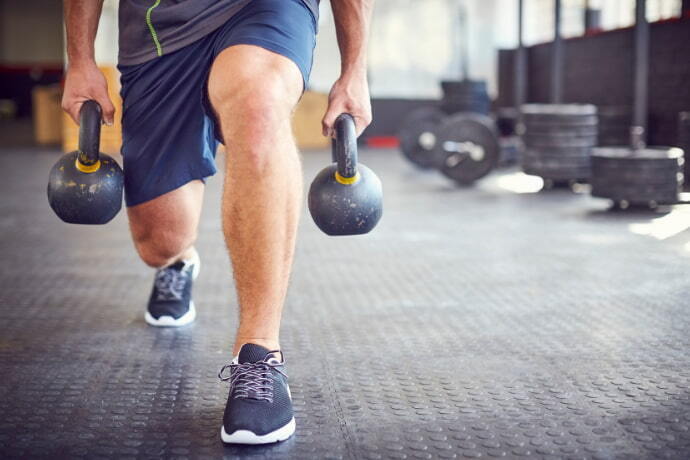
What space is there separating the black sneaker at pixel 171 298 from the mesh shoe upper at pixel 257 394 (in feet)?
1.97

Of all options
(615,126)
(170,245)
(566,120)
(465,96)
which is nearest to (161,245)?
(170,245)

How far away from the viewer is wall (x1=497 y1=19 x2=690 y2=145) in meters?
4.58

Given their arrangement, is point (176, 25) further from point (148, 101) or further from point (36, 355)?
point (36, 355)

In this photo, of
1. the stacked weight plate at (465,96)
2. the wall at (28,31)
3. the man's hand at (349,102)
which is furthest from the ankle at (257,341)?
the wall at (28,31)

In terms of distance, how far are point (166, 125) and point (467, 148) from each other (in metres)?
3.35

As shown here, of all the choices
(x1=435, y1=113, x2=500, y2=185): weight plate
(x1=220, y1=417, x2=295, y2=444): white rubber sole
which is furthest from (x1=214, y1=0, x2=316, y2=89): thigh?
(x1=435, y1=113, x2=500, y2=185): weight plate

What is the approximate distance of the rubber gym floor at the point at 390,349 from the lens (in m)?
1.14

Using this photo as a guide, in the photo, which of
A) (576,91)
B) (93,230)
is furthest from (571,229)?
(576,91)

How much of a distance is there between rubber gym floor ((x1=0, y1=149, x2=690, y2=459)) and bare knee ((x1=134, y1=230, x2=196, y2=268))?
0.16m

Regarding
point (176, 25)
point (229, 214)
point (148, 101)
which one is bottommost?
point (229, 214)

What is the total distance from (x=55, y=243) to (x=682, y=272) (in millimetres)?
2059

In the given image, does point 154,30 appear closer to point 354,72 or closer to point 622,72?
point 354,72

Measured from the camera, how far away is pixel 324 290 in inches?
84.5

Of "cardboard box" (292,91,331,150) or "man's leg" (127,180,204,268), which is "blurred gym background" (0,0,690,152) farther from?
"man's leg" (127,180,204,268)
